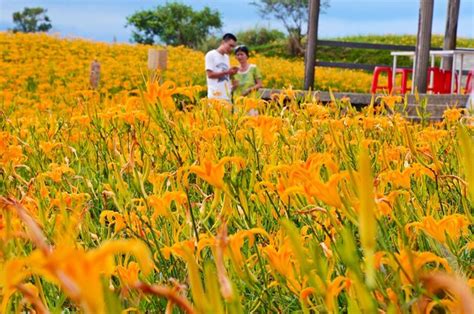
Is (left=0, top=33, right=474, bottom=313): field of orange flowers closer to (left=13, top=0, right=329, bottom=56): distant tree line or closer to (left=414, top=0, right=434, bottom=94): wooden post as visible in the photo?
(left=414, top=0, right=434, bottom=94): wooden post

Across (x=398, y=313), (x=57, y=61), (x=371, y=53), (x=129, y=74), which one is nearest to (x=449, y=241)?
(x=398, y=313)

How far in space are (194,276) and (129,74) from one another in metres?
14.8

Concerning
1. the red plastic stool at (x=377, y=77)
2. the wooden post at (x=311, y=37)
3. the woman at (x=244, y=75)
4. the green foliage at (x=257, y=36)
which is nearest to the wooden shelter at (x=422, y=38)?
the wooden post at (x=311, y=37)

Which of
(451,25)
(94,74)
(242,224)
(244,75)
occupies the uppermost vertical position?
(451,25)

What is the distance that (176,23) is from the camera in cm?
3912

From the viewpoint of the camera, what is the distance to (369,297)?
741mm

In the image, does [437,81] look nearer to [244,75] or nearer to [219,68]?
[244,75]

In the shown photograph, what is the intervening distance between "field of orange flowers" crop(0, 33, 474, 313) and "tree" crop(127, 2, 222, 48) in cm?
3480

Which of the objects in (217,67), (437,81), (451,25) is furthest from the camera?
(451,25)

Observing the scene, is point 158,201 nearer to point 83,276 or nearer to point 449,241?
point 449,241

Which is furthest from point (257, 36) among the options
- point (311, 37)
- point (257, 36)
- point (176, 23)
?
point (311, 37)

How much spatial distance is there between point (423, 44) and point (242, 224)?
8469 millimetres

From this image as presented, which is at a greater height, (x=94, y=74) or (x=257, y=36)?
(x=257, y=36)

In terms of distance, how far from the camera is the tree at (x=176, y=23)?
3850cm
